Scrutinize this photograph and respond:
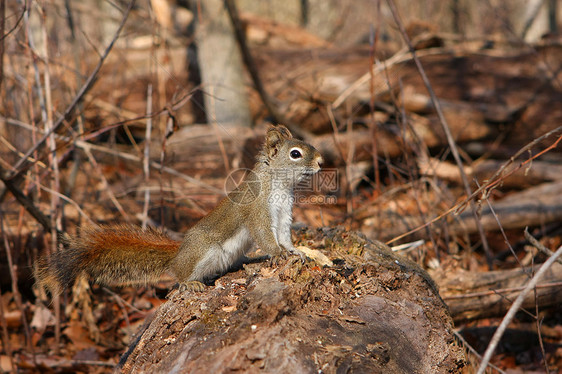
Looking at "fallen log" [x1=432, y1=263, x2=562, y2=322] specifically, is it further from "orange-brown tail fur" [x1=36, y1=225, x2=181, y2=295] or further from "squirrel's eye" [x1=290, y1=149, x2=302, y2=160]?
"orange-brown tail fur" [x1=36, y1=225, x2=181, y2=295]

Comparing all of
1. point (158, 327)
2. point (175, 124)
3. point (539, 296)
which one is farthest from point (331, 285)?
point (539, 296)

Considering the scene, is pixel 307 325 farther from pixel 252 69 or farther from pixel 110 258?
pixel 252 69

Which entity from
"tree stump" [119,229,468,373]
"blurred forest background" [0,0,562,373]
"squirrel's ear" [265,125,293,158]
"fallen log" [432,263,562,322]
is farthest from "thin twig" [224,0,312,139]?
"tree stump" [119,229,468,373]

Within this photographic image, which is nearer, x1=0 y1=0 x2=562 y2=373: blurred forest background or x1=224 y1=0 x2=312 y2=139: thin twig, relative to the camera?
x1=0 y1=0 x2=562 y2=373: blurred forest background

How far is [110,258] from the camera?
7.11 ft

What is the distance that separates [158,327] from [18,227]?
6.18ft

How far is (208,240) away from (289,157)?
61 cm

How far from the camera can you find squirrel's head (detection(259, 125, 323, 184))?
2.43m

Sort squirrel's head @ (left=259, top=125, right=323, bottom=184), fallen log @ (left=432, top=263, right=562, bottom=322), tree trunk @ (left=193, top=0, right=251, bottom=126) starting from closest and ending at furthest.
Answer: squirrel's head @ (left=259, top=125, right=323, bottom=184) → fallen log @ (left=432, top=263, right=562, bottom=322) → tree trunk @ (left=193, top=0, right=251, bottom=126)

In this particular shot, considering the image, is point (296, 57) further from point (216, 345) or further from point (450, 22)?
point (450, 22)

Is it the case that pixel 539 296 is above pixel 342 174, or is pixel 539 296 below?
below

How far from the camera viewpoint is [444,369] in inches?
70.3

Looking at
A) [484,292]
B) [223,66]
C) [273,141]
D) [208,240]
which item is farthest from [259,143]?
[484,292]

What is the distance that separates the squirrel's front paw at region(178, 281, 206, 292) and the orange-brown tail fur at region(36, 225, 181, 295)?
7.5 inches
